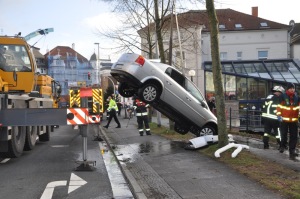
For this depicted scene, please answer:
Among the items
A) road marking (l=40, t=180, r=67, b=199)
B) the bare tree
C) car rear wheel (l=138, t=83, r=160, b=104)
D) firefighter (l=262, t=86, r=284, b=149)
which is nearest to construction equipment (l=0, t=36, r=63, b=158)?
road marking (l=40, t=180, r=67, b=199)

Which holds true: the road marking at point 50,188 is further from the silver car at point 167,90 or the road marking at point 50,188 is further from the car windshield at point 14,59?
the car windshield at point 14,59

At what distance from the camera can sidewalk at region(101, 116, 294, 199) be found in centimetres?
694

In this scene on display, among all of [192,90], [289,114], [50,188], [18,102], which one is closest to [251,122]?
[192,90]

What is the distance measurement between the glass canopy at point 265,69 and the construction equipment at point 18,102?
1773 centimetres

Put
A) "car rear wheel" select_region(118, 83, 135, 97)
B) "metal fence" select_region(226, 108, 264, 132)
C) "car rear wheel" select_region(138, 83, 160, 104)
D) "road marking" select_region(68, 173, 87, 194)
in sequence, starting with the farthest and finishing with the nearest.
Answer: "metal fence" select_region(226, 108, 264, 132), "car rear wheel" select_region(118, 83, 135, 97), "car rear wheel" select_region(138, 83, 160, 104), "road marking" select_region(68, 173, 87, 194)

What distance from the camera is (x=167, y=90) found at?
1335 cm

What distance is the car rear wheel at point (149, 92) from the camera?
42.7 feet

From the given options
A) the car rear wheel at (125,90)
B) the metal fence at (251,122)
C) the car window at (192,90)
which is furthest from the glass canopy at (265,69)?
the car window at (192,90)

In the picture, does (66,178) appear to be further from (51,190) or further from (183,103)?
(183,103)

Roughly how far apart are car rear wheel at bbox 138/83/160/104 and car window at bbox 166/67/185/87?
862 mm

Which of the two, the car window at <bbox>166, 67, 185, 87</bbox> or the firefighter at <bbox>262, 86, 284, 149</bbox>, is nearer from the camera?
the firefighter at <bbox>262, 86, 284, 149</bbox>

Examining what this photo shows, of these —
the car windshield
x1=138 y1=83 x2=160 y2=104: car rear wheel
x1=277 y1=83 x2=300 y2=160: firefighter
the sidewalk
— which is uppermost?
the car windshield

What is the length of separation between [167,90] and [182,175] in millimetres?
5213

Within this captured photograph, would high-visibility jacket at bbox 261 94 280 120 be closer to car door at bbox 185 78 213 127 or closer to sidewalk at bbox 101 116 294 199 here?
sidewalk at bbox 101 116 294 199
